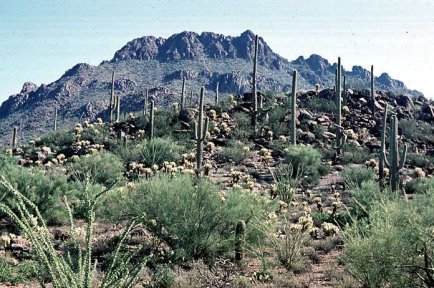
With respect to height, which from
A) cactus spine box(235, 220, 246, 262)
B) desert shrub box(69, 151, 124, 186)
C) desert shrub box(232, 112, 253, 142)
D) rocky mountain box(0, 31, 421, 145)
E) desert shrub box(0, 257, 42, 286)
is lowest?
desert shrub box(0, 257, 42, 286)

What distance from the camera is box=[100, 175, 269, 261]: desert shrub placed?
9.91 meters

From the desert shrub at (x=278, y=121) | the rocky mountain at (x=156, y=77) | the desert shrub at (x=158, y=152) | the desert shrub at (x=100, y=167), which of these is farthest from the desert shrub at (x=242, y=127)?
the rocky mountain at (x=156, y=77)

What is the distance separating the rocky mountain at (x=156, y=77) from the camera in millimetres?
76688

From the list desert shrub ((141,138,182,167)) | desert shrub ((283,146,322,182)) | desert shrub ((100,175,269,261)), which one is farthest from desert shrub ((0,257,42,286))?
desert shrub ((283,146,322,182))

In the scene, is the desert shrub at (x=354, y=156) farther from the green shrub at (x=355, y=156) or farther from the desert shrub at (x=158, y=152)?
the desert shrub at (x=158, y=152)

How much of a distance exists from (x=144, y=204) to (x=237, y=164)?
42.7ft

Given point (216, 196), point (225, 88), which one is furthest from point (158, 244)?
point (225, 88)

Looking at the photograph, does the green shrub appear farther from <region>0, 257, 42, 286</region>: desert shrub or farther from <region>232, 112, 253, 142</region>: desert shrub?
<region>0, 257, 42, 286</region>: desert shrub

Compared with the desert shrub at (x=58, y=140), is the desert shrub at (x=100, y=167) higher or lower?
lower

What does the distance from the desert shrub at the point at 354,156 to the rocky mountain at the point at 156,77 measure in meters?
46.9

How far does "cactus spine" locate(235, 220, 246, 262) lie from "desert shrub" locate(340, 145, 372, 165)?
15.4 metres

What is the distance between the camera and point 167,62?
9750 cm

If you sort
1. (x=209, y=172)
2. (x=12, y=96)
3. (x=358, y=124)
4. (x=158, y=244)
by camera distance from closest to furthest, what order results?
(x=158, y=244)
(x=209, y=172)
(x=358, y=124)
(x=12, y=96)

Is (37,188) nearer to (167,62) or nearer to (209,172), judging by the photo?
(209,172)
